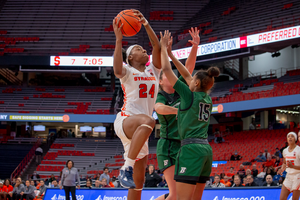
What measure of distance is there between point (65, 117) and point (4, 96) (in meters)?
6.60

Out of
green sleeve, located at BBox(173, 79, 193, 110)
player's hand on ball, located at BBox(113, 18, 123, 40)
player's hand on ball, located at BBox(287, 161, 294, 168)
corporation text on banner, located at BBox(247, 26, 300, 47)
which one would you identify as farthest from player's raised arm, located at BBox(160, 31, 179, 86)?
corporation text on banner, located at BBox(247, 26, 300, 47)

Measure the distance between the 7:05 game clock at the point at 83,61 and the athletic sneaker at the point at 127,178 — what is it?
21061 millimetres

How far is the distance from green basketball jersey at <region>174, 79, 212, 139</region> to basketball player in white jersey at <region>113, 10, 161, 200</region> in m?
0.47

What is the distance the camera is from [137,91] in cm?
389

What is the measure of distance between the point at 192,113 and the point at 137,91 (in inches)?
33.3

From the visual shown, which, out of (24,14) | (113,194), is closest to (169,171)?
(113,194)

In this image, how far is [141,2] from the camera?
29.1m

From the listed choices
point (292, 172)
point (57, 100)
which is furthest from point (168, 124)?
point (57, 100)

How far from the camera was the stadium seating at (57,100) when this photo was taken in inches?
984

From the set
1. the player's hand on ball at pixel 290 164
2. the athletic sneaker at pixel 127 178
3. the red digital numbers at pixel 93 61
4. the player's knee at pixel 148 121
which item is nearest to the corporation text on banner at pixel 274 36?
the red digital numbers at pixel 93 61

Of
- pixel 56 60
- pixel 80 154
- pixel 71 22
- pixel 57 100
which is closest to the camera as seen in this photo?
pixel 80 154

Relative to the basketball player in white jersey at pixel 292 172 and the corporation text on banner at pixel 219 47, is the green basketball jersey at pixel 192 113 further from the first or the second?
the corporation text on banner at pixel 219 47

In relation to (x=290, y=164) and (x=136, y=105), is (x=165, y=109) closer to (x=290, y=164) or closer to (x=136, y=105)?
(x=136, y=105)

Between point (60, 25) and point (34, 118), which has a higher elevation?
point (60, 25)
